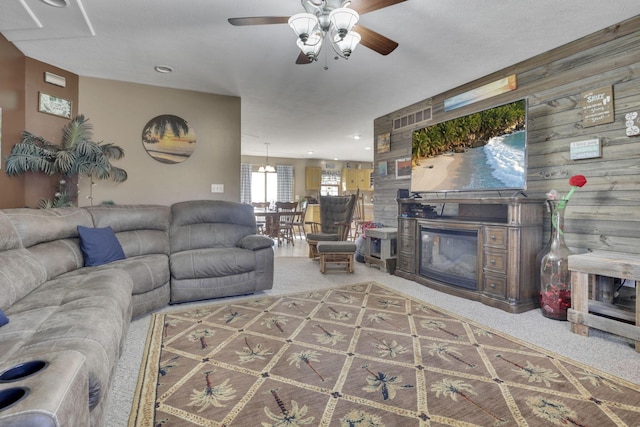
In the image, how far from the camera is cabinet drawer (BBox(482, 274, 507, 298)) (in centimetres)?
287

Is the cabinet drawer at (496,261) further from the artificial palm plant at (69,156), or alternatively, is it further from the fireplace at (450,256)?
the artificial palm plant at (69,156)

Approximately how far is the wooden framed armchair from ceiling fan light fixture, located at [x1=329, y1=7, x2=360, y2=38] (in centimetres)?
331

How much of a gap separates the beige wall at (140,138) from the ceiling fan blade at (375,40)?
2920 mm

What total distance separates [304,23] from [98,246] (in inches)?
95.9

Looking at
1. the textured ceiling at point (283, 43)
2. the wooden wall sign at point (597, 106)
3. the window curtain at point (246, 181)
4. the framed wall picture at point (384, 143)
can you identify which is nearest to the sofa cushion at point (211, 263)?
the textured ceiling at point (283, 43)

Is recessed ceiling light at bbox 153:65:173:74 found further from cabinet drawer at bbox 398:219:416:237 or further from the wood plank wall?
the wood plank wall

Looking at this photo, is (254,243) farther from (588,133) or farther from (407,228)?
(588,133)

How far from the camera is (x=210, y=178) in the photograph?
4.68 m

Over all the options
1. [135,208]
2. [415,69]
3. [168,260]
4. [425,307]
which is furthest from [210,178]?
[425,307]

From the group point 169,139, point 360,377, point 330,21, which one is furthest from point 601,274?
point 169,139

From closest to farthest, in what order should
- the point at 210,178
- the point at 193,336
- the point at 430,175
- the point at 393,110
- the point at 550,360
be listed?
1. the point at 550,360
2. the point at 193,336
3. the point at 430,175
4. the point at 210,178
5. the point at 393,110

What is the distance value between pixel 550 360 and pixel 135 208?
149 inches

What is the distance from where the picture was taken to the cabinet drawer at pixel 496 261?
9.43 ft

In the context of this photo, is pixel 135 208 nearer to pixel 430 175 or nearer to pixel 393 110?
pixel 430 175
